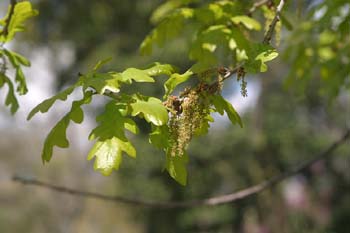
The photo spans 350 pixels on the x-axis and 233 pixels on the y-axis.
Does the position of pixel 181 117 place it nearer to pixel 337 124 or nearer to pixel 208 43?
pixel 208 43

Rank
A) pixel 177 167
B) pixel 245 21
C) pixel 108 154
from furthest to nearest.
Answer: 1. pixel 245 21
2. pixel 177 167
3. pixel 108 154

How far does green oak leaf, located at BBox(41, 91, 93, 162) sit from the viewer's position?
43.2 inches

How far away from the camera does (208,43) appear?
1.44 m

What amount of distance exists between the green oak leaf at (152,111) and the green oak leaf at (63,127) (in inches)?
4.5

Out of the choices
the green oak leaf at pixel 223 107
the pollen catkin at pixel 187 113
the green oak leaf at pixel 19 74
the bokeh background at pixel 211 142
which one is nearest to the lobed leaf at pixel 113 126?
the pollen catkin at pixel 187 113

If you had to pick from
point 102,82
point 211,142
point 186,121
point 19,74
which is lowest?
point 211,142

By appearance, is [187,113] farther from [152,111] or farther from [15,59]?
[15,59]

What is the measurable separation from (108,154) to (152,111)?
0.44 feet

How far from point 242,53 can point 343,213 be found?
955 centimetres

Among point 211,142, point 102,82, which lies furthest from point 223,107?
point 211,142

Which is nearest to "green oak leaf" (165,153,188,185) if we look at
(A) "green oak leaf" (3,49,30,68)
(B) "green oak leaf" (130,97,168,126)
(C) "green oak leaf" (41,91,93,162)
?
(B) "green oak leaf" (130,97,168,126)

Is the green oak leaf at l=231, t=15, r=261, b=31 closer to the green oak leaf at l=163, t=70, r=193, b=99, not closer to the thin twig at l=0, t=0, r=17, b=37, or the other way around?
the green oak leaf at l=163, t=70, r=193, b=99

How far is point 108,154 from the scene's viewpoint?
1.05 metres

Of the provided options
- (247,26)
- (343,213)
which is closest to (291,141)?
(343,213)
